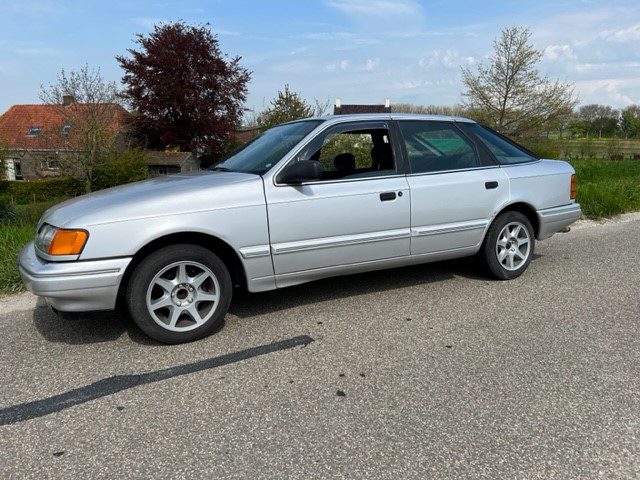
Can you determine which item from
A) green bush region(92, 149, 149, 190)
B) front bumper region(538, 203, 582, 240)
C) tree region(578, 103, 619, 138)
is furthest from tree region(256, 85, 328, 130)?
tree region(578, 103, 619, 138)

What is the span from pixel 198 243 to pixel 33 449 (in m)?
1.74

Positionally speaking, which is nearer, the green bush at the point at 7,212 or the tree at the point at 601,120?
the green bush at the point at 7,212

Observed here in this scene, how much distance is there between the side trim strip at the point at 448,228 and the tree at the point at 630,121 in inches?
3095

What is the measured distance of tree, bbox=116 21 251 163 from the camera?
35688 mm

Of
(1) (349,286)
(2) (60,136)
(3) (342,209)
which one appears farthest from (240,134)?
(3) (342,209)

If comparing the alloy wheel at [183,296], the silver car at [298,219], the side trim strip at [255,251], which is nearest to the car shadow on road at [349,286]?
the silver car at [298,219]

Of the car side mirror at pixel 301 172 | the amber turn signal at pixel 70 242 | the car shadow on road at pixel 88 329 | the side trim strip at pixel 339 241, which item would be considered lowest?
the car shadow on road at pixel 88 329

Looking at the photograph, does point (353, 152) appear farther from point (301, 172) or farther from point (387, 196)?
point (301, 172)

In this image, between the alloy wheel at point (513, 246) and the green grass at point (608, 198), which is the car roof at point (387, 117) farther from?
the green grass at point (608, 198)

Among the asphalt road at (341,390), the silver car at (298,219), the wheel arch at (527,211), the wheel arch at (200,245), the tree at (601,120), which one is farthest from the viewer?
the tree at (601,120)

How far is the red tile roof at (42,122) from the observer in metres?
26.1

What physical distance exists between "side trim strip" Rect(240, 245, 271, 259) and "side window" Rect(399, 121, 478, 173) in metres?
1.55

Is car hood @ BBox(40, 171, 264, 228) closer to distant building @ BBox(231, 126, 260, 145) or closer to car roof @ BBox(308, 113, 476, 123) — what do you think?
car roof @ BBox(308, 113, 476, 123)

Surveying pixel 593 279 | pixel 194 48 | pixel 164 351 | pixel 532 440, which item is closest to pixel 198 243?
pixel 164 351
